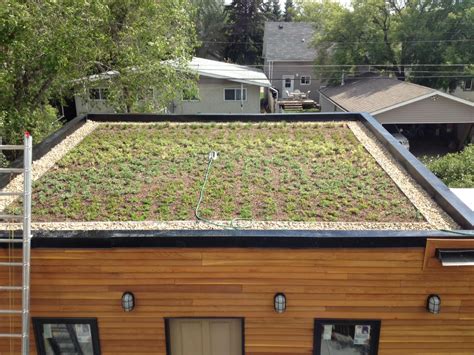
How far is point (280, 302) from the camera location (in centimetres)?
502

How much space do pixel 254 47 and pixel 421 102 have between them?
26.9m

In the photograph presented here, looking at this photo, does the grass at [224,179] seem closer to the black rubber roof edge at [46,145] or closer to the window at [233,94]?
the black rubber roof edge at [46,145]

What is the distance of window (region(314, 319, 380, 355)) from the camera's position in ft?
17.0

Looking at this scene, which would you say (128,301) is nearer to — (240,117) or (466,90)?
(240,117)

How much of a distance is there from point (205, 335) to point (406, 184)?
3820mm

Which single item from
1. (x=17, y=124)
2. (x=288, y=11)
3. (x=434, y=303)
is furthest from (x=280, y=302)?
(x=288, y=11)

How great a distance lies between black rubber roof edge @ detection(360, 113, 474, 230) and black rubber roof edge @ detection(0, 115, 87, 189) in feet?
21.4

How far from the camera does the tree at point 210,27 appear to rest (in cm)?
4778

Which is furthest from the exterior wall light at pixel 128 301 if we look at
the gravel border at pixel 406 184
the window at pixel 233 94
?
the window at pixel 233 94

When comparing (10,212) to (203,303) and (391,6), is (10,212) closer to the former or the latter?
(203,303)

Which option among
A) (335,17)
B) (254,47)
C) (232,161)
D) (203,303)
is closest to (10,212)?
(203,303)

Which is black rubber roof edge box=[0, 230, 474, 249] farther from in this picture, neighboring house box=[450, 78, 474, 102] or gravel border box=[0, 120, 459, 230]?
neighboring house box=[450, 78, 474, 102]

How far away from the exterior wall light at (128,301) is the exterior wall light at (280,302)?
165cm

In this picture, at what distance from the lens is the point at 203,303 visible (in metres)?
5.13
